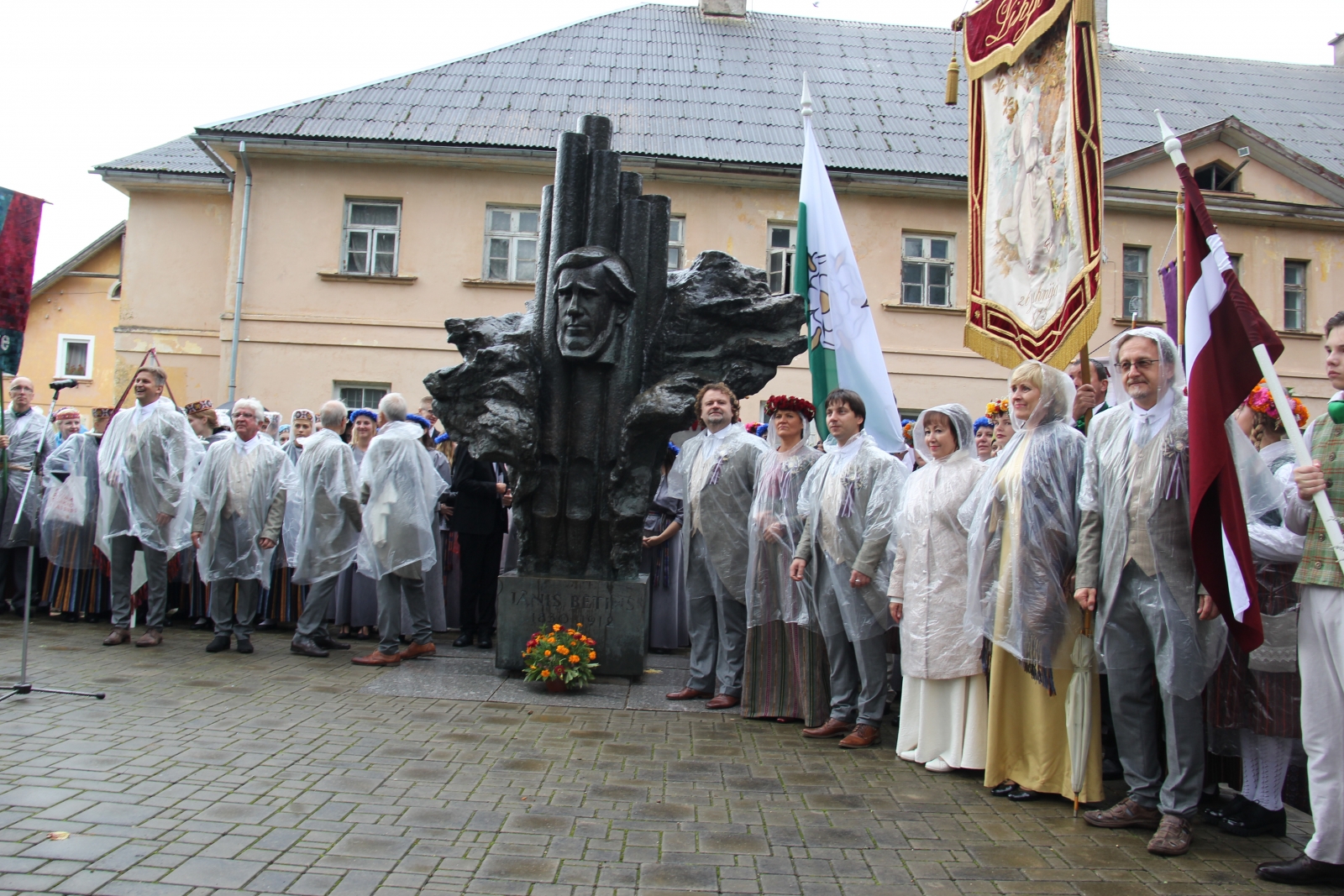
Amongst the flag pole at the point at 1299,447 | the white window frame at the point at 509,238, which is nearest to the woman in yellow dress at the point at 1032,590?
the flag pole at the point at 1299,447

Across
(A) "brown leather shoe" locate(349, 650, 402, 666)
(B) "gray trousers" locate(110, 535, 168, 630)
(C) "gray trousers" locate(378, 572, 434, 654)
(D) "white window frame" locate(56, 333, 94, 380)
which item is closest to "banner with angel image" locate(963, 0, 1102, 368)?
(C) "gray trousers" locate(378, 572, 434, 654)

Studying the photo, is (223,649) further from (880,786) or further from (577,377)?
(880,786)

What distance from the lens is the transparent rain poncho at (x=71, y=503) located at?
29.4ft

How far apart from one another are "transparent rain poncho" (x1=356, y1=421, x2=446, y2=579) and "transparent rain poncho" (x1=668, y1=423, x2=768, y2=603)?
1972 millimetres

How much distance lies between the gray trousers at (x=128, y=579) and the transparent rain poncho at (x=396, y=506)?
1.63m

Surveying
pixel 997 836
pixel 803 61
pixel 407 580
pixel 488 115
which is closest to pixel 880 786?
pixel 997 836

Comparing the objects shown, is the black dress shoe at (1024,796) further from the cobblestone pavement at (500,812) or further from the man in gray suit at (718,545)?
the man in gray suit at (718,545)

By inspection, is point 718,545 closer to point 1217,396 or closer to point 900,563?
point 900,563

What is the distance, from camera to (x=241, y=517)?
764 cm

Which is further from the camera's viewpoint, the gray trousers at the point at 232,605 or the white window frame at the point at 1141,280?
the white window frame at the point at 1141,280

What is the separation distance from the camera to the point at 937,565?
5.23 meters

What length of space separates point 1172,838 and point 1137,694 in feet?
1.87

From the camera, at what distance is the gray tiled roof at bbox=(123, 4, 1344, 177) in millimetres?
17891

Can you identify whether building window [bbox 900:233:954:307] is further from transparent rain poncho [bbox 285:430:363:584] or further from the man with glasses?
the man with glasses
